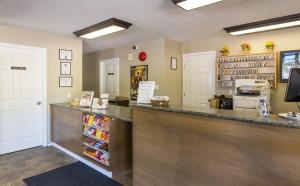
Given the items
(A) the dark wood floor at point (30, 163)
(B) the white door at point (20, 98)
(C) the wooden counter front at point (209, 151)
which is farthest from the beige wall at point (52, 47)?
(C) the wooden counter front at point (209, 151)

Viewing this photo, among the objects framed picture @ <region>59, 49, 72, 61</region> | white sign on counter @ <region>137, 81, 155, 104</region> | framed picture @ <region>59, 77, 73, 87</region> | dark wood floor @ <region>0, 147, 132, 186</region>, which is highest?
framed picture @ <region>59, 49, 72, 61</region>

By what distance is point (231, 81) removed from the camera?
15.2ft

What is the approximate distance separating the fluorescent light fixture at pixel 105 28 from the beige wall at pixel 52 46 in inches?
21.1

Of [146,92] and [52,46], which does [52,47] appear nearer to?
[52,46]

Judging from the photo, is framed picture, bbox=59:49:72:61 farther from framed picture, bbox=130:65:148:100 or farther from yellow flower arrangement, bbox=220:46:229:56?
yellow flower arrangement, bbox=220:46:229:56

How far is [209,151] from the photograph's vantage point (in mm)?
1821

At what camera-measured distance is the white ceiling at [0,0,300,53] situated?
2848mm

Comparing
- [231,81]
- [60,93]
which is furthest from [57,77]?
[231,81]

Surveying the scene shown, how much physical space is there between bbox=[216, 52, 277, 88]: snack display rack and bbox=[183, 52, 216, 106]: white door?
23cm

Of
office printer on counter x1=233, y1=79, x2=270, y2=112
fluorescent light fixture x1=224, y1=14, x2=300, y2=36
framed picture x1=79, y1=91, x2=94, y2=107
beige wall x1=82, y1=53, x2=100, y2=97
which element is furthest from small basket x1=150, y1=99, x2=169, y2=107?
beige wall x1=82, y1=53, x2=100, y2=97

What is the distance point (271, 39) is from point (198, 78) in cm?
175

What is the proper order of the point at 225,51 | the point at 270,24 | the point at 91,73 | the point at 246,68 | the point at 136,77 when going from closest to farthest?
the point at 270,24, the point at 246,68, the point at 225,51, the point at 136,77, the point at 91,73

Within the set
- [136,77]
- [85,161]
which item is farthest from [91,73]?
[85,161]

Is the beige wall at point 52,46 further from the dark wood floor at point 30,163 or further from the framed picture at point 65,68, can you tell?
the dark wood floor at point 30,163
